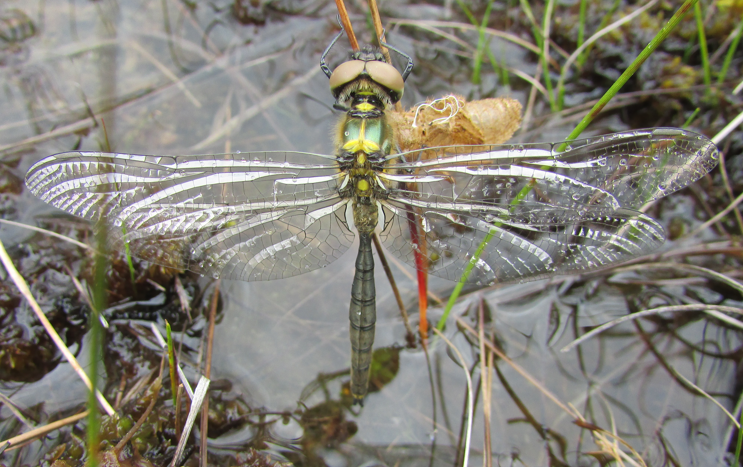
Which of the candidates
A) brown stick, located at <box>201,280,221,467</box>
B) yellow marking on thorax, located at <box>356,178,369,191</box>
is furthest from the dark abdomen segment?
brown stick, located at <box>201,280,221,467</box>

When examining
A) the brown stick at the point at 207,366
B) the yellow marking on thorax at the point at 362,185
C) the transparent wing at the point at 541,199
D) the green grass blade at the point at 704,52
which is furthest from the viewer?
the green grass blade at the point at 704,52

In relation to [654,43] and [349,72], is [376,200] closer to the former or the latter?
[349,72]

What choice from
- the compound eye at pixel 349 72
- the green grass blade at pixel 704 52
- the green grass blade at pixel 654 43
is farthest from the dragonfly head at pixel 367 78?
the green grass blade at pixel 704 52

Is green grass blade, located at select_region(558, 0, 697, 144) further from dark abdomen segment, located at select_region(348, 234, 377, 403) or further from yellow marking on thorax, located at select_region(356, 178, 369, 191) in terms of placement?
dark abdomen segment, located at select_region(348, 234, 377, 403)

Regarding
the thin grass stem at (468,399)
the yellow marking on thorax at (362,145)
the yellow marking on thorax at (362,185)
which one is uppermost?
the yellow marking on thorax at (362,145)

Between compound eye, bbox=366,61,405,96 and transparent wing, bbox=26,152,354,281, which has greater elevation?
compound eye, bbox=366,61,405,96

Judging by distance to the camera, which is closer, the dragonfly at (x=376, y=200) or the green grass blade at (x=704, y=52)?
the dragonfly at (x=376, y=200)

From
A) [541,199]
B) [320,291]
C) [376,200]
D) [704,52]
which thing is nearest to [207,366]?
[320,291]

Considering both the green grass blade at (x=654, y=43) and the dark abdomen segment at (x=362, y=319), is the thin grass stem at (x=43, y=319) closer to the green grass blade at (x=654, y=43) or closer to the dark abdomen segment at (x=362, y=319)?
the dark abdomen segment at (x=362, y=319)

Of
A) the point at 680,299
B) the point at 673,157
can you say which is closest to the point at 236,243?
the point at 673,157
